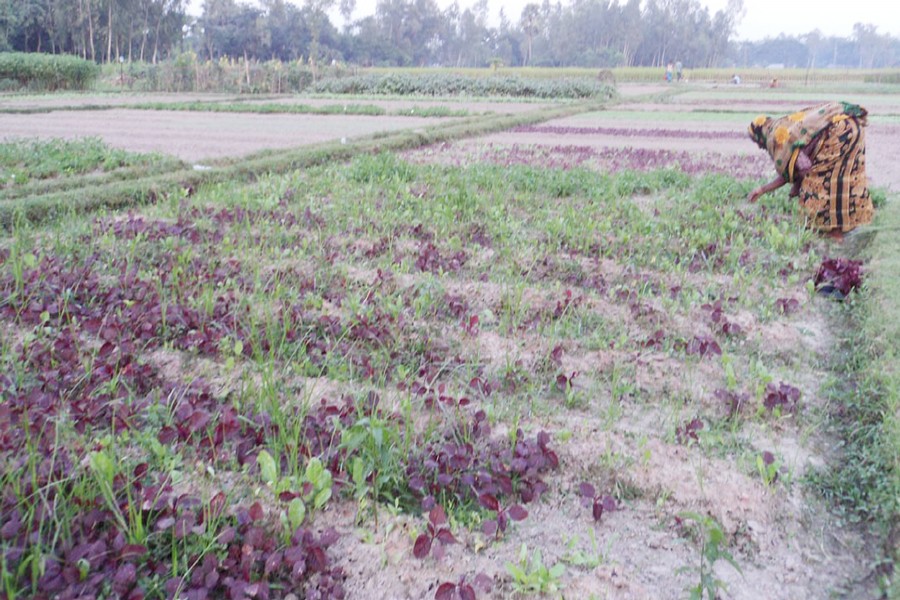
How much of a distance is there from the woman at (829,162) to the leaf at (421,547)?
4930mm

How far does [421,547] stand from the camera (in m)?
1.98

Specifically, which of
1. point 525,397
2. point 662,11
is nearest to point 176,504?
point 525,397

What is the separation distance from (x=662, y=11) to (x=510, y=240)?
94.7 meters

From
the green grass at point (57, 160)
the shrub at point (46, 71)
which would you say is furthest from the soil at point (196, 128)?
the shrub at point (46, 71)

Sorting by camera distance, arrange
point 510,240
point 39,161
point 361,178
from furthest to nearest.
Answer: point 39,161, point 361,178, point 510,240

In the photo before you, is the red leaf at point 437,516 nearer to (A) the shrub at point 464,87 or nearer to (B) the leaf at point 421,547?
(B) the leaf at point 421,547

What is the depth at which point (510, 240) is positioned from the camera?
17.3 feet

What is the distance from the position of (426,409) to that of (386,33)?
83758mm

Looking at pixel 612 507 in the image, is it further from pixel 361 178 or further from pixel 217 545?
pixel 361 178

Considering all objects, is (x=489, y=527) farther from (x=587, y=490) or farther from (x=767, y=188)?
(x=767, y=188)

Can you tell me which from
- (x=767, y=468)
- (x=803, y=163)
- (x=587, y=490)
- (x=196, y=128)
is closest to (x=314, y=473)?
(x=587, y=490)

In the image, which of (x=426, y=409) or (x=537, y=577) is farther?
(x=426, y=409)

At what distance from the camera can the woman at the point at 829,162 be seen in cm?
565

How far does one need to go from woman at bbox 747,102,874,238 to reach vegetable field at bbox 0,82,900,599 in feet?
1.36
